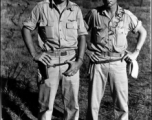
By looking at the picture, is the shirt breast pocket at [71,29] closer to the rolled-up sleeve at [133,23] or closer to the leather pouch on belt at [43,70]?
the leather pouch on belt at [43,70]

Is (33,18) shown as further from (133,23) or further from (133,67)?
(133,67)

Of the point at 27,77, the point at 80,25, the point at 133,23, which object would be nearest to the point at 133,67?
the point at 133,23

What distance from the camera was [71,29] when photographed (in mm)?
3717

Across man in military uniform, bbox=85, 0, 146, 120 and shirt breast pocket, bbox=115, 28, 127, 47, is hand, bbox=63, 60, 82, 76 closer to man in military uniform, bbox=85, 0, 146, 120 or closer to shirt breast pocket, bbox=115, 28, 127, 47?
man in military uniform, bbox=85, 0, 146, 120

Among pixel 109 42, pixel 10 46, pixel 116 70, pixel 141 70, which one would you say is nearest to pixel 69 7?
pixel 109 42

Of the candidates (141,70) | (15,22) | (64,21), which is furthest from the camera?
(15,22)

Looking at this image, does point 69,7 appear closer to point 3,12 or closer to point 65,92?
point 65,92

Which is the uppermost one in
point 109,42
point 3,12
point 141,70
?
point 109,42

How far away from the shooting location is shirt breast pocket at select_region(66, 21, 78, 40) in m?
3.70

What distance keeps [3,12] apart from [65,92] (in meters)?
8.39

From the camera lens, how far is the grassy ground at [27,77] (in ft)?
18.4

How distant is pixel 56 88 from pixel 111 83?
75cm

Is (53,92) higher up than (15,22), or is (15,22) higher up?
(53,92)

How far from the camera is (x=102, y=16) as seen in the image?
3928 millimetres
